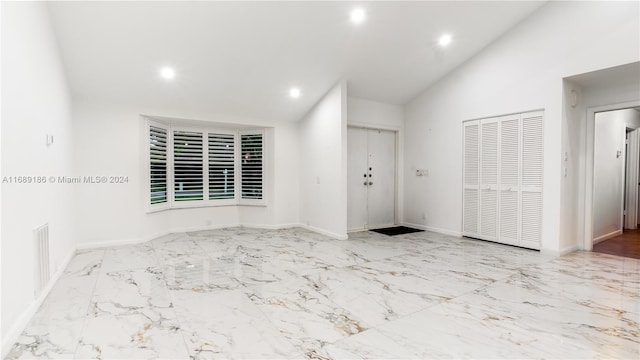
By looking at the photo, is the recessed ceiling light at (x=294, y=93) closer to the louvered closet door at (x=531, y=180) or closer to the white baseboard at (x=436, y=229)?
the white baseboard at (x=436, y=229)

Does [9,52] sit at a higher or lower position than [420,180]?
higher

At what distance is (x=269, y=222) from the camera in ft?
20.6

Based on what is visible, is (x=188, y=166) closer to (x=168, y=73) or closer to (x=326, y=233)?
(x=168, y=73)

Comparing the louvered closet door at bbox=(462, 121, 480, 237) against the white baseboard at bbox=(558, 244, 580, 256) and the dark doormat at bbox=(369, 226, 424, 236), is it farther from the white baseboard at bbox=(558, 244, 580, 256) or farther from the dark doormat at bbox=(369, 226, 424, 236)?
the white baseboard at bbox=(558, 244, 580, 256)

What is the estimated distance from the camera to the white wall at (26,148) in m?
2.10

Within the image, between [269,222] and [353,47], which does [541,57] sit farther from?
[269,222]

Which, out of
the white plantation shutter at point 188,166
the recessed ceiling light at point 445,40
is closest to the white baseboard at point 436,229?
the recessed ceiling light at point 445,40

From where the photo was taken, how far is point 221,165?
6.36 meters

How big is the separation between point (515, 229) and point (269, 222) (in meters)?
4.31

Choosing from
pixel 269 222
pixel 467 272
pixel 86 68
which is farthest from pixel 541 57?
pixel 86 68

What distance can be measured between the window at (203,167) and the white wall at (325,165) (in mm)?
929

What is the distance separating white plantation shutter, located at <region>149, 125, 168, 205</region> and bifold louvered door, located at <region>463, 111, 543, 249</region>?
212 inches

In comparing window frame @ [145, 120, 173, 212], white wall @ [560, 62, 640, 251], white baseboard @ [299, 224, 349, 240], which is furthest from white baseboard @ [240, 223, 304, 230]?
white wall @ [560, 62, 640, 251]

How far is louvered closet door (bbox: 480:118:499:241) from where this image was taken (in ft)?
16.5
